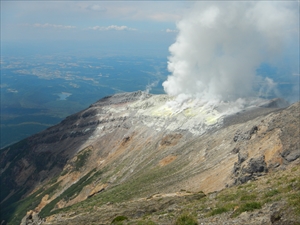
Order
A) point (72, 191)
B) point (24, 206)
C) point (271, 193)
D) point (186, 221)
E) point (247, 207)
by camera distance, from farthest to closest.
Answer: point (24, 206) < point (72, 191) < point (271, 193) < point (247, 207) < point (186, 221)

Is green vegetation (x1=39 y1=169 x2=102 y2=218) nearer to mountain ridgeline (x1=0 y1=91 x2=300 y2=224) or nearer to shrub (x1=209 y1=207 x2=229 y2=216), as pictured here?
mountain ridgeline (x1=0 y1=91 x2=300 y2=224)

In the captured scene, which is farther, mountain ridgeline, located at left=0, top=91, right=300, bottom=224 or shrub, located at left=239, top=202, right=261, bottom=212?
mountain ridgeline, located at left=0, top=91, right=300, bottom=224

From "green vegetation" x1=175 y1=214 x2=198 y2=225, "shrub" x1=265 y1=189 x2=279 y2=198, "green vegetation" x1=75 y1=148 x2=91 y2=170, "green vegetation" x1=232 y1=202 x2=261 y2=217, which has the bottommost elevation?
"green vegetation" x1=175 y1=214 x2=198 y2=225

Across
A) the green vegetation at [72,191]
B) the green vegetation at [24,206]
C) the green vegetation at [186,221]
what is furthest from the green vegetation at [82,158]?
the green vegetation at [186,221]

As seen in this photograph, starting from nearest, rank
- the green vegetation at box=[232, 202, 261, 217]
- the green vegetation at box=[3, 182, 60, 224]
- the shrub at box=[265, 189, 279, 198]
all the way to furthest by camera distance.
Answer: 1. the green vegetation at box=[232, 202, 261, 217]
2. the shrub at box=[265, 189, 279, 198]
3. the green vegetation at box=[3, 182, 60, 224]

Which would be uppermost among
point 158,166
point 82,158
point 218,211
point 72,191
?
point 82,158

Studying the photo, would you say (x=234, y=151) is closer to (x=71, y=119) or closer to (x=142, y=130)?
(x=142, y=130)

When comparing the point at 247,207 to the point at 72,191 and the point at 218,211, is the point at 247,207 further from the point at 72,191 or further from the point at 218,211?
the point at 72,191

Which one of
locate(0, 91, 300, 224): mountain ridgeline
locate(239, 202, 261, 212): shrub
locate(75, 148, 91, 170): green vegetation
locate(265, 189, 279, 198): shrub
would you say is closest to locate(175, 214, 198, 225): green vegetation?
locate(0, 91, 300, 224): mountain ridgeline

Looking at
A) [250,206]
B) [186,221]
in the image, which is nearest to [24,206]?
[186,221]
